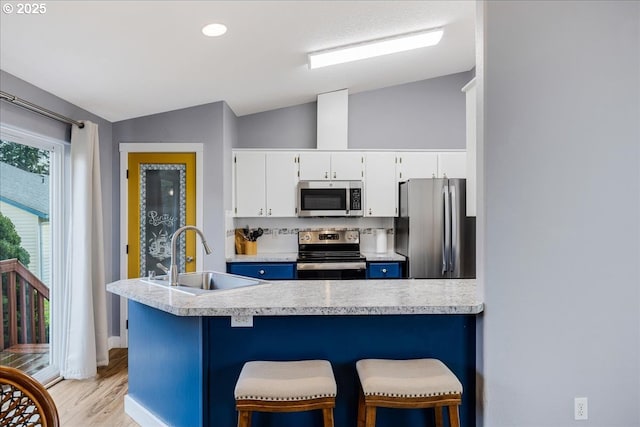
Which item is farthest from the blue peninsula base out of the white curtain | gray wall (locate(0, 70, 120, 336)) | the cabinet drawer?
the cabinet drawer

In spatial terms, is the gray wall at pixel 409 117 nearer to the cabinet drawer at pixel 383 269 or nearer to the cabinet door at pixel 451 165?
the cabinet door at pixel 451 165

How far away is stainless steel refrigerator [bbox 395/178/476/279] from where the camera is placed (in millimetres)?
4062

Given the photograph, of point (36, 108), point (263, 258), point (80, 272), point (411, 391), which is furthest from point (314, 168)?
point (411, 391)

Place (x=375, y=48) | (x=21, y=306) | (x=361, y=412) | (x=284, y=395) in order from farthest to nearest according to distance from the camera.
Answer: (x=375, y=48) < (x=21, y=306) < (x=361, y=412) < (x=284, y=395)

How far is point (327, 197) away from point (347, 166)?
41 centimetres

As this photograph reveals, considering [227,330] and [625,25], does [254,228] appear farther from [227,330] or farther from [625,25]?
[625,25]

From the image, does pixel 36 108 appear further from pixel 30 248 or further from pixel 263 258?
pixel 263 258

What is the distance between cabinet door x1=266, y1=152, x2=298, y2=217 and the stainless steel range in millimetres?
457

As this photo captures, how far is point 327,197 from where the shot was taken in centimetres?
445

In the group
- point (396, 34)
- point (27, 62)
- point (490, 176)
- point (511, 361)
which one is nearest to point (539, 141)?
point (490, 176)

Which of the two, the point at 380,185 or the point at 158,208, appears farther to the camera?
the point at 380,185

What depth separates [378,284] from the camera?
99.1 inches

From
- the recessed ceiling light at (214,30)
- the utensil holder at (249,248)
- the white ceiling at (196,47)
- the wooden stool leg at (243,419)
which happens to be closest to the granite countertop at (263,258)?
the utensil holder at (249,248)

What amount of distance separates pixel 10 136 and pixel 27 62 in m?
0.57
